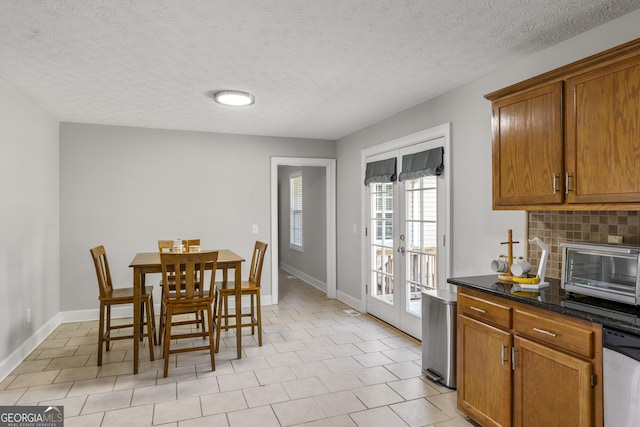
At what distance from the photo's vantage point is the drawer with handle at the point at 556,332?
1.78 m

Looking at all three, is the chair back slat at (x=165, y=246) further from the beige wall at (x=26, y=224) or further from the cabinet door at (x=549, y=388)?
the cabinet door at (x=549, y=388)

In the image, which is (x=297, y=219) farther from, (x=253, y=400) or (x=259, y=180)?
(x=253, y=400)

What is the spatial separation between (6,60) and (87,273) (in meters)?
2.82

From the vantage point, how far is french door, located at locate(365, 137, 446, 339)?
12.5 feet

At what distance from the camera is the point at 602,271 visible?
202 centimetres

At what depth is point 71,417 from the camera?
2.58 meters

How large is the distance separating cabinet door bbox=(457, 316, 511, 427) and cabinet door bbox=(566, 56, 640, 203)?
0.94 meters

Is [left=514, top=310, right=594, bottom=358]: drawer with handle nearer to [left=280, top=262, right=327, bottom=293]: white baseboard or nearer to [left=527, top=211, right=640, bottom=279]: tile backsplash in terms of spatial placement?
[left=527, top=211, right=640, bottom=279]: tile backsplash

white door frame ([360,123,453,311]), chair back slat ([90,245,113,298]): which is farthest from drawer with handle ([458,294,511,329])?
chair back slat ([90,245,113,298])

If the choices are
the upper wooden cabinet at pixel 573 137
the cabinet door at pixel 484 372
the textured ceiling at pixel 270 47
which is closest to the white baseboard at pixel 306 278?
the textured ceiling at pixel 270 47

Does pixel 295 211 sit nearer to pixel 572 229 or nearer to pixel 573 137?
pixel 572 229

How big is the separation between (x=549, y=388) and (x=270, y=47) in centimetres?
260

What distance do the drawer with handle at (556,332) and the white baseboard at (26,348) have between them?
153 inches

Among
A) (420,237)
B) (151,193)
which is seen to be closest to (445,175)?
(420,237)
